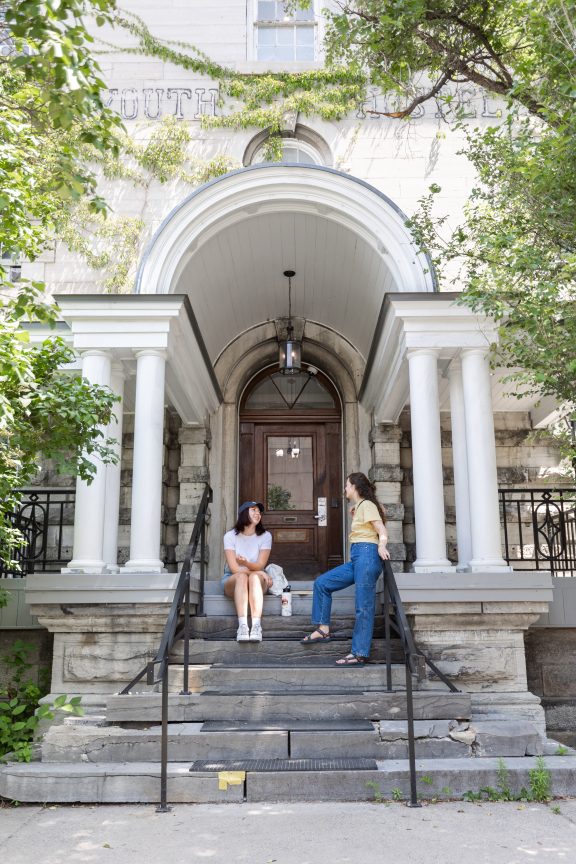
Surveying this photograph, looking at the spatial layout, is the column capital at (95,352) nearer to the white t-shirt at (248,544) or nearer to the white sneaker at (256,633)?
the white t-shirt at (248,544)

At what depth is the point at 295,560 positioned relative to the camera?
9852 mm

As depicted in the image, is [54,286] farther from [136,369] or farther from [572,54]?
Answer: [572,54]

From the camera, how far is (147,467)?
6402 millimetres

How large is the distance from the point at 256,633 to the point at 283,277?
4.83m

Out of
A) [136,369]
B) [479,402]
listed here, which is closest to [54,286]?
[136,369]

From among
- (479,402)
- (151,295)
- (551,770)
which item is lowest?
(551,770)

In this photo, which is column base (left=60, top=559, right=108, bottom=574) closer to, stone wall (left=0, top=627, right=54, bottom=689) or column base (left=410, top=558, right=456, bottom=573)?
stone wall (left=0, top=627, right=54, bottom=689)

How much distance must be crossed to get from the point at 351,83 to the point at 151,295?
4.87 meters

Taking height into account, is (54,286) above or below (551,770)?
above

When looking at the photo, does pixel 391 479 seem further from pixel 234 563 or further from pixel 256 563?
pixel 234 563

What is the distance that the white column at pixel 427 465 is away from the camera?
20.7 feet

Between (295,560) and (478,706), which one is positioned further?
(295,560)

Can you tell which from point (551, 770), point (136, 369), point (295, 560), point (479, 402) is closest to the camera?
point (551, 770)

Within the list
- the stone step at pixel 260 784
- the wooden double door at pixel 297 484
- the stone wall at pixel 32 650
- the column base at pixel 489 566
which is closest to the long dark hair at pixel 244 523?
the column base at pixel 489 566
